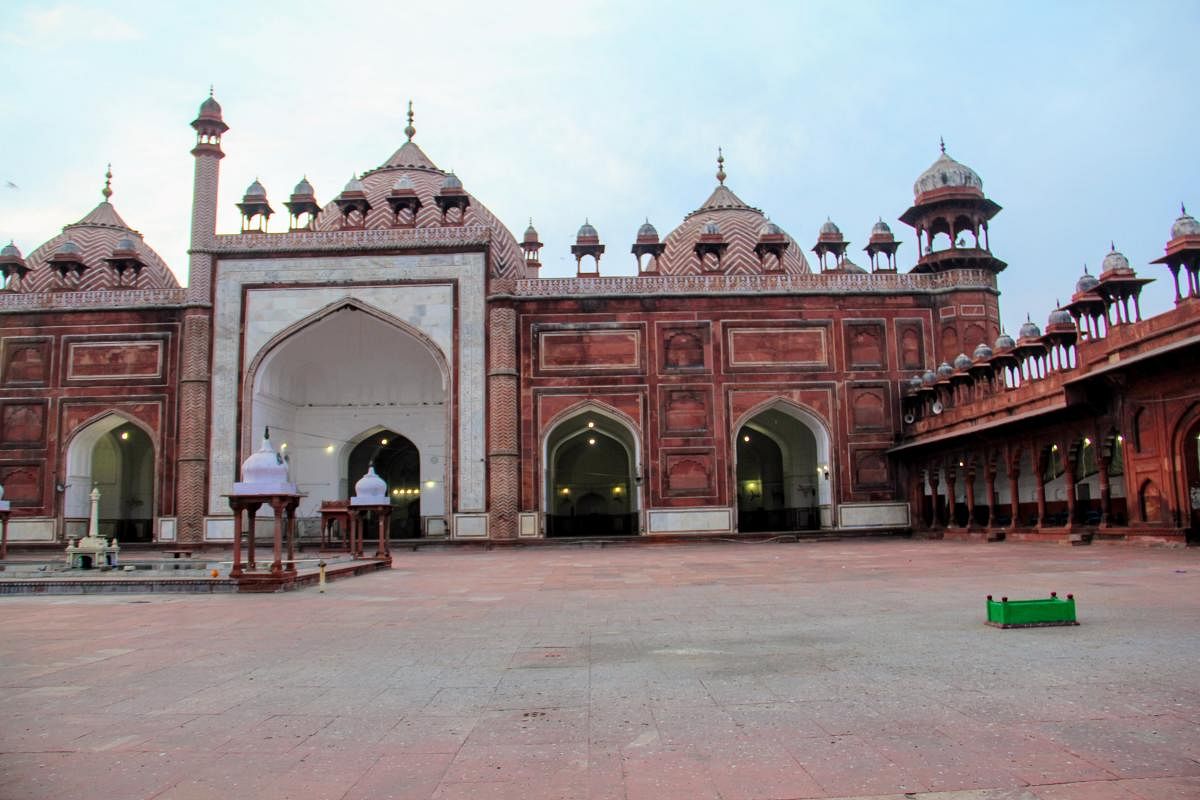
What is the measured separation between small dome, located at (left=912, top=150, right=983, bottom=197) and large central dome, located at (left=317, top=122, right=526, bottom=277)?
1192cm

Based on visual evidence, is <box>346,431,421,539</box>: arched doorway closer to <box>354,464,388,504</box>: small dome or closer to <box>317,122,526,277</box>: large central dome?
<box>317,122,526,277</box>: large central dome

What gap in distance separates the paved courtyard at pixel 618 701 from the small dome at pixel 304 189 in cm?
1899

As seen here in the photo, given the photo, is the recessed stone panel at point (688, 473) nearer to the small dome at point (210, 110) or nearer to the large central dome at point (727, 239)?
the large central dome at point (727, 239)

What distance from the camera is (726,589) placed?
937 centimetres

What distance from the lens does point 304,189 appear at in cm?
2553

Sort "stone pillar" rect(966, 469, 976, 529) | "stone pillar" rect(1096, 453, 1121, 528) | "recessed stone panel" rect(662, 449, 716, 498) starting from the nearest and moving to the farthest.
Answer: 1. "stone pillar" rect(1096, 453, 1121, 528)
2. "stone pillar" rect(966, 469, 976, 529)
3. "recessed stone panel" rect(662, 449, 716, 498)

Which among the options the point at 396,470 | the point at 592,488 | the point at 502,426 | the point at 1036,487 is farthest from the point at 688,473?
the point at 396,470

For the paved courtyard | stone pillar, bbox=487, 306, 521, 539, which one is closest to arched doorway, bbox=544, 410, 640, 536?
stone pillar, bbox=487, 306, 521, 539

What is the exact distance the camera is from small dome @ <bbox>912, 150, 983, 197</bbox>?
25.2 metres

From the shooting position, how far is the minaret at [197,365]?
23125mm

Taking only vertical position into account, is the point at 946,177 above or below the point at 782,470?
above

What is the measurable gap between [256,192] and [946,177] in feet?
60.4

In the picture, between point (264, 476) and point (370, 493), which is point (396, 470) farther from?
point (264, 476)

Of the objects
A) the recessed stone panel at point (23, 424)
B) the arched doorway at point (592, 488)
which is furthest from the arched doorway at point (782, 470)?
the recessed stone panel at point (23, 424)
